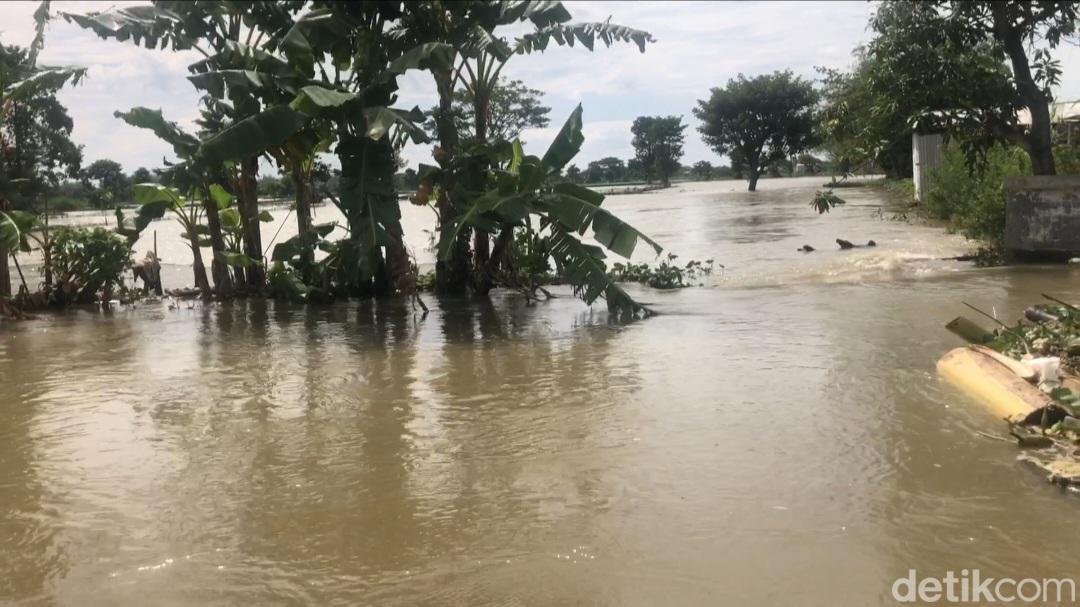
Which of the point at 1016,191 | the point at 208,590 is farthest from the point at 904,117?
the point at 208,590

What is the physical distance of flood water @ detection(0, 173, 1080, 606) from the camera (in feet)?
11.9

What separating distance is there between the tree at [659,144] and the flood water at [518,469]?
226 ft

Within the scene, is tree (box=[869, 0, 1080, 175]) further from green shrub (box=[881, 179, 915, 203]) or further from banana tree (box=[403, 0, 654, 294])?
green shrub (box=[881, 179, 915, 203])

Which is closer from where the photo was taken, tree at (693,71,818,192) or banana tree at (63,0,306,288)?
banana tree at (63,0,306,288)

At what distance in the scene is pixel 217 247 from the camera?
496 inches

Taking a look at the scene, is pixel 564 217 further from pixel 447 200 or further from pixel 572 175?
pixel 572 175

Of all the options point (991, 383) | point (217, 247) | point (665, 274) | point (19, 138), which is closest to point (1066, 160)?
point (665, 274)

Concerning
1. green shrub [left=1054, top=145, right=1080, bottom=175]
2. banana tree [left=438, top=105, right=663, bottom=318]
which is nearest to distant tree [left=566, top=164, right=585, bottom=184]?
banana tree [left=438, top=105, right=663, bottom=318]

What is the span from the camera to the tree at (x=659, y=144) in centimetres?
7712

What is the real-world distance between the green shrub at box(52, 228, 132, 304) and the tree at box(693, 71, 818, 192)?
132 feet

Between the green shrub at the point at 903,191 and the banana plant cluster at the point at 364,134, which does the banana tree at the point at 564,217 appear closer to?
the banana plant cluster at the point at 364,134

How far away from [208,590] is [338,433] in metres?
2.23

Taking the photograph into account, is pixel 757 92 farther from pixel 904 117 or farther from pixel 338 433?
pixel 338 433

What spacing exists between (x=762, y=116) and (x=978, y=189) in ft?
122
